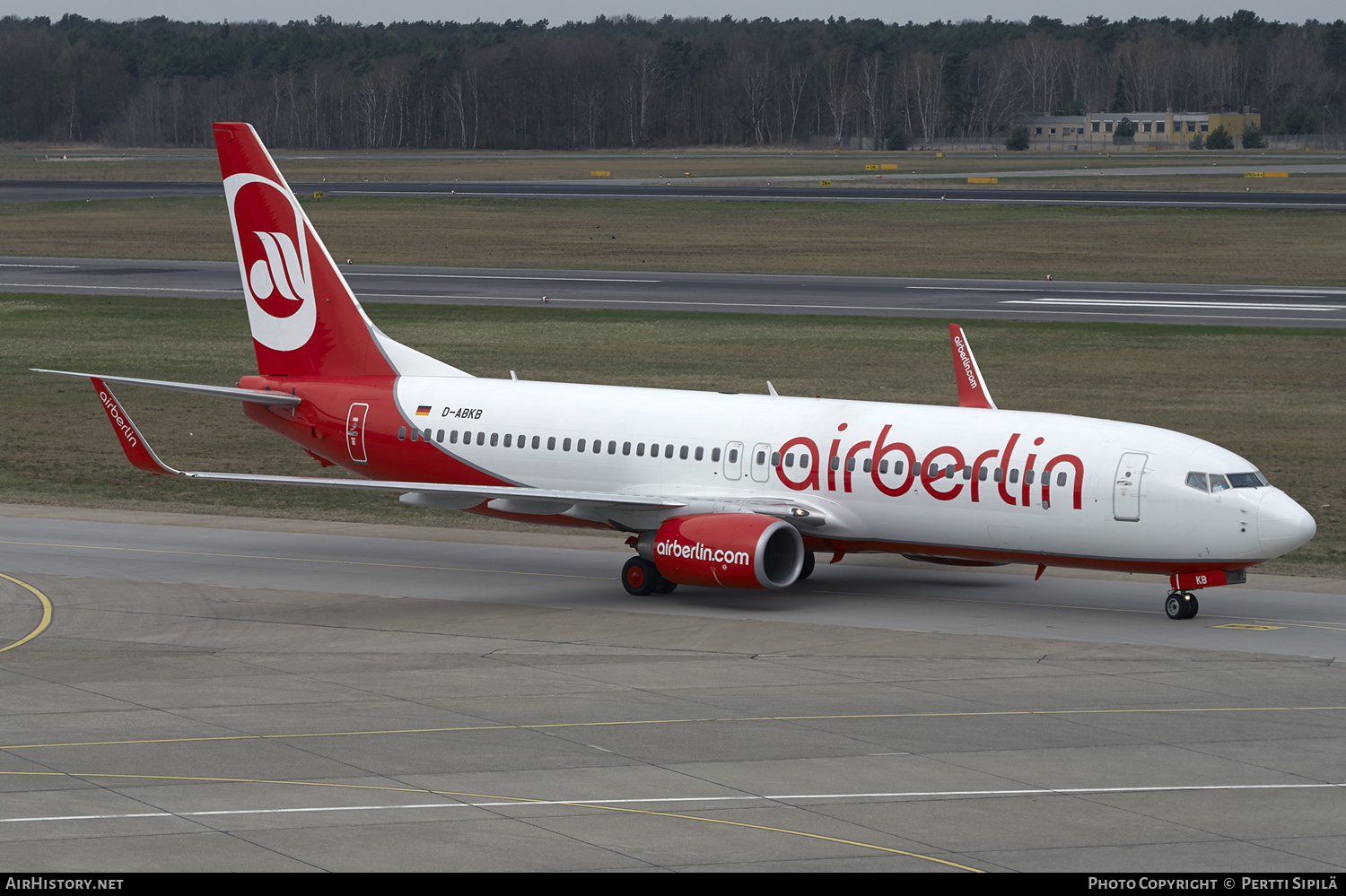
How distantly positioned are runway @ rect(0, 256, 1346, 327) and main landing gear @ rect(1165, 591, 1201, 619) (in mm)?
44945

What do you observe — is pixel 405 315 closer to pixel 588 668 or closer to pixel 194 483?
pixel 194 483

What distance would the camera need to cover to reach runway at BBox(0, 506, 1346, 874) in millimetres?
19547

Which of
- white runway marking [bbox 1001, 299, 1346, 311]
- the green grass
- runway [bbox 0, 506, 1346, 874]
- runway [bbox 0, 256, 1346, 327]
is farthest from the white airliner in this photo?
white runway marking [bbox 1001, 299, 1346, 311]

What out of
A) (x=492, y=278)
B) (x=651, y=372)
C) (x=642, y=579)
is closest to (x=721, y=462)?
(x=642, y=579)

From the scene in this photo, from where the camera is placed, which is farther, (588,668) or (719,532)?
(719,532)

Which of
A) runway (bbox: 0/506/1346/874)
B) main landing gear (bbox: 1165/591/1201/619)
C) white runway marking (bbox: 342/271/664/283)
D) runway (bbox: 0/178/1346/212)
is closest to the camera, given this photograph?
runway (bbox: 0/506/1346/874)

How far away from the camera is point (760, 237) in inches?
4525

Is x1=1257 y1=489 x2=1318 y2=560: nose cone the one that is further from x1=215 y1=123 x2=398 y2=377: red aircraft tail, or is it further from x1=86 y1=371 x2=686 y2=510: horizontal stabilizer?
x1=215 y1=123 x2=398 y2=377: red aircraft tail

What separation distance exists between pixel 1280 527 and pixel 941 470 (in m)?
6.04

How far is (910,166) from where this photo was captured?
194 meters

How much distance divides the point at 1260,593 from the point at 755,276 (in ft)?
206

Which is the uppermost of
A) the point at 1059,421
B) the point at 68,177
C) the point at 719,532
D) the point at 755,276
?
the point at 68,177

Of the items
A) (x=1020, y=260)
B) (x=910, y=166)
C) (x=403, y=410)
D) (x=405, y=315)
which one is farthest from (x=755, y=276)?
(x=910, y=166)

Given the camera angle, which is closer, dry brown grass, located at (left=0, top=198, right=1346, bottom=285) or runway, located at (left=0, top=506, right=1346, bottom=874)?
runway, located at (left=0, top=506, right=1346, bottom=874)
